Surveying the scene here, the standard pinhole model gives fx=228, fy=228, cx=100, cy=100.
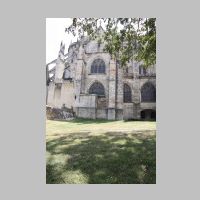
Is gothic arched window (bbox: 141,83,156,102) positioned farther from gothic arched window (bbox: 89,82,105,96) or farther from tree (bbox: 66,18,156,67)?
tree (bbox: 66,18,156,67)

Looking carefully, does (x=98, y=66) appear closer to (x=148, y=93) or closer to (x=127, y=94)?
(x=127, y=94)

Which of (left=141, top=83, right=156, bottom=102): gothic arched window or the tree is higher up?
the tree

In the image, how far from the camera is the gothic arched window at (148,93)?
2773cm

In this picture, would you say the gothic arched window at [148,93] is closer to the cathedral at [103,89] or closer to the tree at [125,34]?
the cathedral at [103,89]

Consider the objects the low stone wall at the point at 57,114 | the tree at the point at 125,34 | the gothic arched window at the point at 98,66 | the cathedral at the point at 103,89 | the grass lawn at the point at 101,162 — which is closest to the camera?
the grass lawn at the point at 101,162

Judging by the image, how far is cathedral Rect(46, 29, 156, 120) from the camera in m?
25.7

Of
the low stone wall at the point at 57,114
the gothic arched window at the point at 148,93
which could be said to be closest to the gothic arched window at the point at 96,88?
the low stone wall at the point at 57,114

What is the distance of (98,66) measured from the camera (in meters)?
29.4

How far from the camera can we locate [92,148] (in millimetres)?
7410

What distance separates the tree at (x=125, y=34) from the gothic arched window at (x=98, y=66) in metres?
17.9

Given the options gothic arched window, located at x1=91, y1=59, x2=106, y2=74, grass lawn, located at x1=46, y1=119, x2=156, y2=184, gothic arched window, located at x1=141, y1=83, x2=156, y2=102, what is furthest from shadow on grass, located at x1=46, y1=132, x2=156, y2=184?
gothic arched window, located at x1=91, y1=59, x2=106, y2=74

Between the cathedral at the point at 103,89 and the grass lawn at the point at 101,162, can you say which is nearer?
the grass lawn at the point at 101,162

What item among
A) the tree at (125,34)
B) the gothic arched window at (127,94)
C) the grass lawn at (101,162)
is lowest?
the grass lawn at (101,162)

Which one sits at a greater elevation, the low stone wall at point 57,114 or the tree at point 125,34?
the tree at point 125,34
